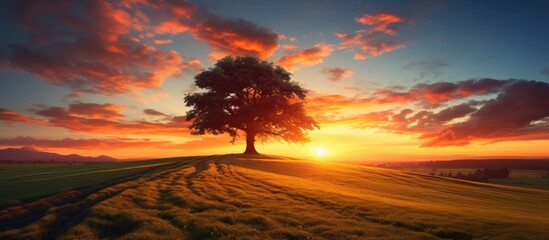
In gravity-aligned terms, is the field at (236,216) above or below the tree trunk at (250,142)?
below

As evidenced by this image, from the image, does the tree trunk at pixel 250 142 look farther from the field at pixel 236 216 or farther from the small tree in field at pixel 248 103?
the field at pixel 236 216

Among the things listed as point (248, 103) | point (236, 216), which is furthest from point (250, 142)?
point (236, 216)

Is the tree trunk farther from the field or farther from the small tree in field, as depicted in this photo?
the field

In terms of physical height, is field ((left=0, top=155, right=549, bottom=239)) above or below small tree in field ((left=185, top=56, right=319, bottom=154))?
below

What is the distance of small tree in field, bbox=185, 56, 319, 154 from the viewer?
191 feet

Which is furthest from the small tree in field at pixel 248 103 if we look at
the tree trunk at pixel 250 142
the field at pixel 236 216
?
the field at pixel 236 216

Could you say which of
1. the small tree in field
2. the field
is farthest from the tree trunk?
the field

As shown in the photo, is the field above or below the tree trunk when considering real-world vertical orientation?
below

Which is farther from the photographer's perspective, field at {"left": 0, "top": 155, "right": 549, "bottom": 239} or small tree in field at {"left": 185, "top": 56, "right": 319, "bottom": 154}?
small tree in field at {"left": 185, "top": 56, "right": 319, "bottom": 154}

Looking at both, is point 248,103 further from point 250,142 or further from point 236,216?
point 236,216

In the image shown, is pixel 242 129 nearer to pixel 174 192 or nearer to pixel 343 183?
pixel 343 183

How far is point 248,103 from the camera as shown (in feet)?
200

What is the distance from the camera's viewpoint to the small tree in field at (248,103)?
58250 millimetres

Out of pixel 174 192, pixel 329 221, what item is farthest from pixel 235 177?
pixel 329 221
